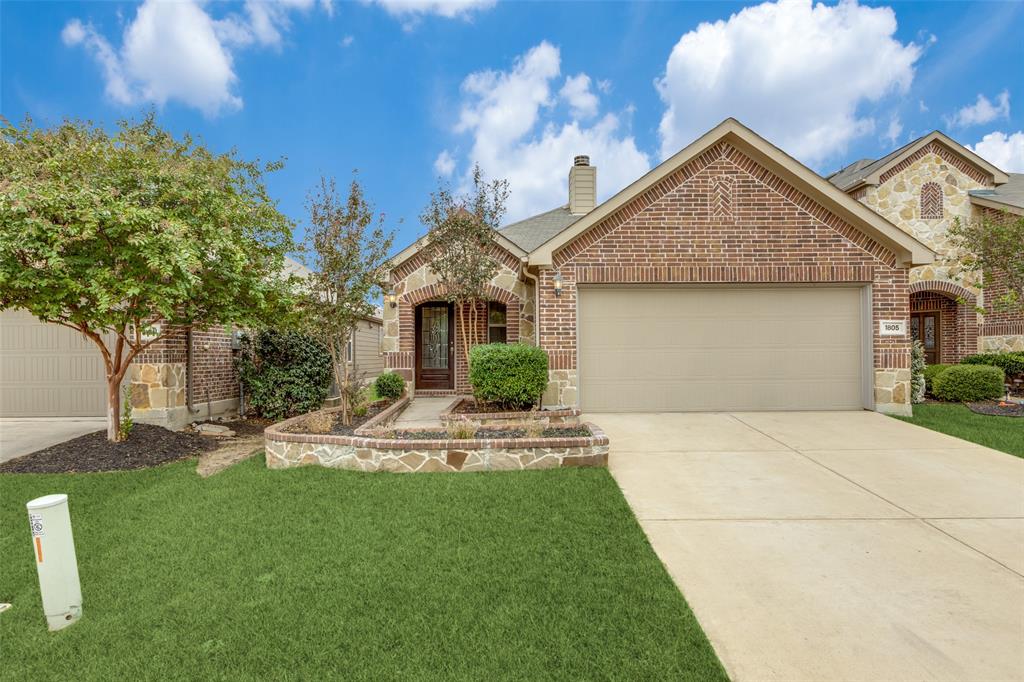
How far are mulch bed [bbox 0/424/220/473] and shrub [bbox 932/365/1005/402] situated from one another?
48.1 feet

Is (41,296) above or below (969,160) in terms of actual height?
below

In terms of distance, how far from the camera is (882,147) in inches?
606

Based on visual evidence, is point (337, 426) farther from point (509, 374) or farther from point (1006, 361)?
point (1006, 361)

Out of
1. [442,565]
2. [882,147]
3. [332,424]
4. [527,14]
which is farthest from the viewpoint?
[882,147]

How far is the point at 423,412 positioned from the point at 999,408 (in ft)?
37.1

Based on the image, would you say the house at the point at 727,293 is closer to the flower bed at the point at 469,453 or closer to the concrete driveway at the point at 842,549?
the concrete driveway at the point at 842,549

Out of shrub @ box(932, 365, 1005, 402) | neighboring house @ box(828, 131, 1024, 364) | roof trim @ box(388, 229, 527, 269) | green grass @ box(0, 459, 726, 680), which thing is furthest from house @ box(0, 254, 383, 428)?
neighboring house @ box(828, 131, 1024, 364)

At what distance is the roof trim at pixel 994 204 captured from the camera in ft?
40.5

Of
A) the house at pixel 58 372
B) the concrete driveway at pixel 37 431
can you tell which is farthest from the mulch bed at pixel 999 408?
the concrete driveway at pixel 37 431

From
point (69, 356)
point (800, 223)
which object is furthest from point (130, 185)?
point (800, 223)

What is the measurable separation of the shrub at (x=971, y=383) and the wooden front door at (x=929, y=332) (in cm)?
390

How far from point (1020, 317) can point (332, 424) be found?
1647cm

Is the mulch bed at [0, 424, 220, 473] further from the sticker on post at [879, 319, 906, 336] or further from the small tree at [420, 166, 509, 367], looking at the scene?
the sticker on post at [879, 319, 906, 336]

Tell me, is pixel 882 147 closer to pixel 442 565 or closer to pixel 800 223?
pixel 800 223
